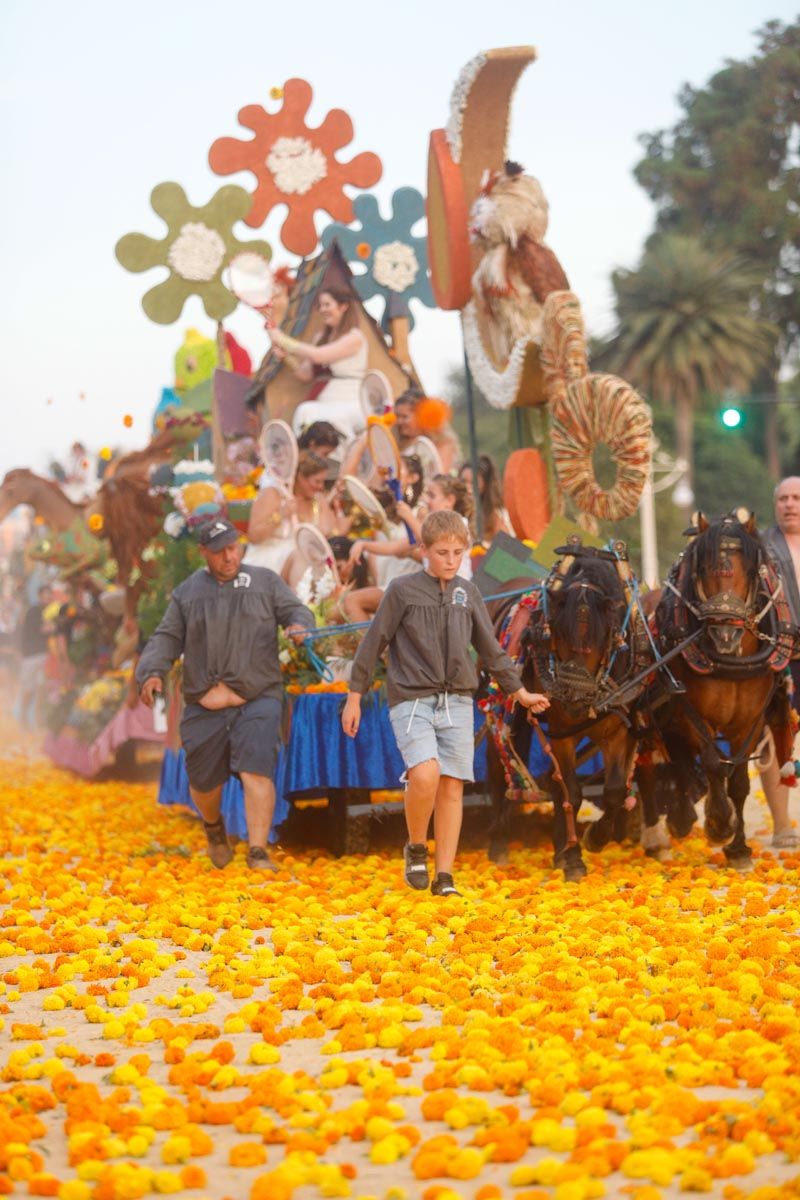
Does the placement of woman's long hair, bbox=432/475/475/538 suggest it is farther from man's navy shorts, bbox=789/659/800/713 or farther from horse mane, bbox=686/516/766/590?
man's navy shorts, bbox=789/659/800/713

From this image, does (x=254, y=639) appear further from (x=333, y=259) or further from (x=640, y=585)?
(x=333, y=259)

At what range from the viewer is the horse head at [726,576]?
29.5ft

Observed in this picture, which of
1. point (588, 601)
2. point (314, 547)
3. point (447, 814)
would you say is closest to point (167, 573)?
point (314, 547)

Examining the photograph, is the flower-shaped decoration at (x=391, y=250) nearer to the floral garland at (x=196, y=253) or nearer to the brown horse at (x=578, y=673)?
the floral garland at (x=196, y=253)

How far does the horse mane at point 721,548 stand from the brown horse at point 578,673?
0.44 metres

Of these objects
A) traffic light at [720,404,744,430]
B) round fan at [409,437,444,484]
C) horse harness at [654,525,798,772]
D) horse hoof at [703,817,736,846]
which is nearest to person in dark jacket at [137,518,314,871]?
horse harness at [654,525,798,772]

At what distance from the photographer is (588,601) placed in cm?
904

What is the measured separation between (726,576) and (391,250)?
11.5 m

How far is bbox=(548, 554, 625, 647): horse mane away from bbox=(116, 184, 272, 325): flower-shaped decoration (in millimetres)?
9178

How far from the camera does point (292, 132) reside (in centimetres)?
1820

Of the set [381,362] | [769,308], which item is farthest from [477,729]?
[769,308]

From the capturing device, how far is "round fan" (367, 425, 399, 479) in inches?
491

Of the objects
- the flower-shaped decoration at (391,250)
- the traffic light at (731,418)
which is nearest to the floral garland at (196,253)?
the flower-shaped decoration at (391,250)

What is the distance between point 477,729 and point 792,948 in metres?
3.85
